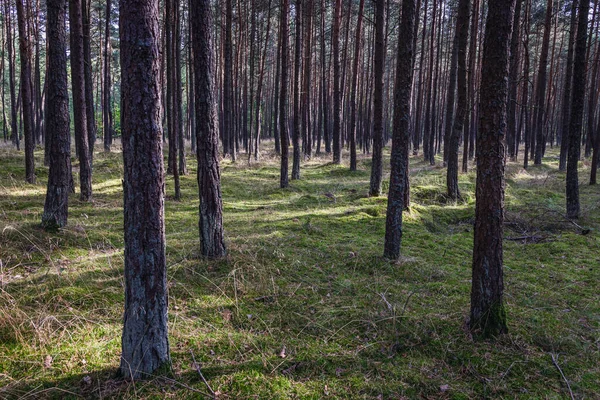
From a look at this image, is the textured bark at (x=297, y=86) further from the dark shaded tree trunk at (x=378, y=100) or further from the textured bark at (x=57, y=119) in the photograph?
the textured bark at (x=57, y=119)

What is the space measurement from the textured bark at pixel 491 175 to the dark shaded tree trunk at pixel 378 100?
7.81 meters

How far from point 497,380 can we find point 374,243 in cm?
453

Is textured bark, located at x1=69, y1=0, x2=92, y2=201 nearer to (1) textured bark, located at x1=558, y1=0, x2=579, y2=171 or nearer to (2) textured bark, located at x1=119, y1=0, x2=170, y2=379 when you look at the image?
(2) textured bark, located at x1=119, y1=0, x2=170, y2=379

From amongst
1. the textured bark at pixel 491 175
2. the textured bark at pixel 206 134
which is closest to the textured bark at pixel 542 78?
the textured bark at pixel 491 175

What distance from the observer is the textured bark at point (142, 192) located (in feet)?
9.70

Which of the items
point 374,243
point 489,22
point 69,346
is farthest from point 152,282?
point 374,243

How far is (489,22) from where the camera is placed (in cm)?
401

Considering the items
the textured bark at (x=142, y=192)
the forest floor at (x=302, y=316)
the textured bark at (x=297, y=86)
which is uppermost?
the textured bark at (x=297, y=86)

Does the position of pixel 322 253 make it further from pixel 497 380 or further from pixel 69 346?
pixel 69 346

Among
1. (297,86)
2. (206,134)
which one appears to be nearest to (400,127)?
(206,134)

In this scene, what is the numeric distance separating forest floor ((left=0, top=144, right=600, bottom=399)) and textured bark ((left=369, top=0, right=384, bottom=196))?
402 cm

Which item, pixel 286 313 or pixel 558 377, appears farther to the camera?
pixel 286 313

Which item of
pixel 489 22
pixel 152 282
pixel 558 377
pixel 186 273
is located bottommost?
pixel 558 377

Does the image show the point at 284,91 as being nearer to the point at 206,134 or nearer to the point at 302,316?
the point at 206,134
